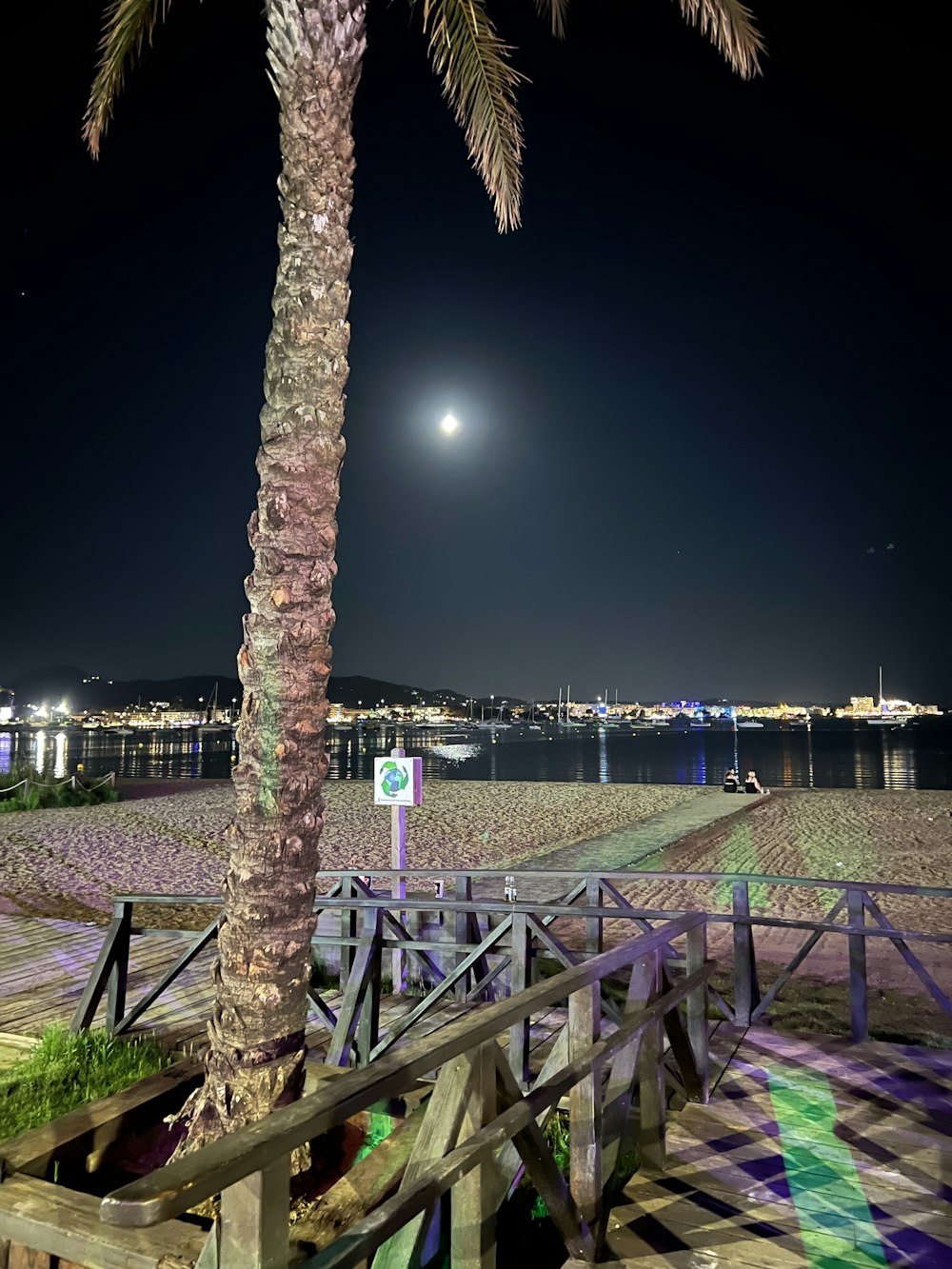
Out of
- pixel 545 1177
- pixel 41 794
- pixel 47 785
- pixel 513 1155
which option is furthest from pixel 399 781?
pixel 47 785

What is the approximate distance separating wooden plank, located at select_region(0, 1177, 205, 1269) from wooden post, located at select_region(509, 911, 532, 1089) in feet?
8.86

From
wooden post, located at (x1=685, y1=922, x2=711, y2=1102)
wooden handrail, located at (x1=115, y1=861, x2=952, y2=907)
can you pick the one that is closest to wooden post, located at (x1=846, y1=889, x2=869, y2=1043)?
wooden handrail, located at (x1=115, y1=861, x2=952, y2=907)

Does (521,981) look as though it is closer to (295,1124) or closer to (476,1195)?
(476,1195)

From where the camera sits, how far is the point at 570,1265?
3.51 metres

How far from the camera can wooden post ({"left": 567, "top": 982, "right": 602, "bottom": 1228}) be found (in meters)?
3.67

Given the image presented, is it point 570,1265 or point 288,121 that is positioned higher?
point 288,121

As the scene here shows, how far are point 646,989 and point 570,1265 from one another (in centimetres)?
129

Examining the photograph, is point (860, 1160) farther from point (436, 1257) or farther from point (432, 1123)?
point (432, 1123)

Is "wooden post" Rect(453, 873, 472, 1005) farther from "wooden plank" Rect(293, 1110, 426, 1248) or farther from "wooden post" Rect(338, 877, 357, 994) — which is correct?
"wooden plank" Rect(293, 1110, 426, 1248)

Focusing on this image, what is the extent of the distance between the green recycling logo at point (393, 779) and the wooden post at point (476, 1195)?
6.25 meters

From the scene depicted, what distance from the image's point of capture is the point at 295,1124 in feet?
7.20

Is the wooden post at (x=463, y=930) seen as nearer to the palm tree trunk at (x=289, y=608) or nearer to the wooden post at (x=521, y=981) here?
the wooden post at (x=521, y=981)

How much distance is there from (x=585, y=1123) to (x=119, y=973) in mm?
4207

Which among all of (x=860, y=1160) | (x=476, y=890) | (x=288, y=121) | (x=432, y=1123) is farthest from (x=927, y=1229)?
(x=476, y=890)
